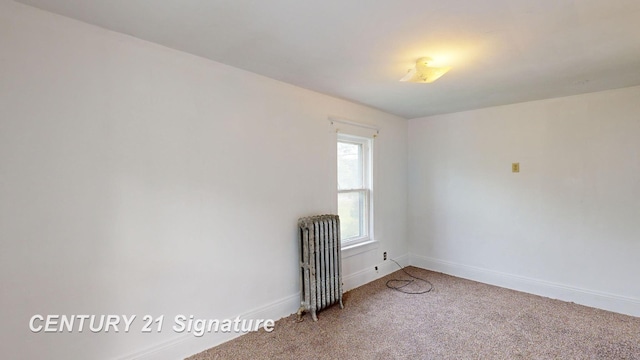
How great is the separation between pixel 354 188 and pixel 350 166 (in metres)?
0.29

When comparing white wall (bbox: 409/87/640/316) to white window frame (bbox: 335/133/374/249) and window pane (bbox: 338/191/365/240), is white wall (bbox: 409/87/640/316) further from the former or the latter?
window pane (bbox: 338/191/365/240)

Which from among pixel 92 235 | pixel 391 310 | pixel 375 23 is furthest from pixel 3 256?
pixel 391 310

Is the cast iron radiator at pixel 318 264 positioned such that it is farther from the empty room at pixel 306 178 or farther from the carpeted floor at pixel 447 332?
the carpeted floor at pixel 447 332

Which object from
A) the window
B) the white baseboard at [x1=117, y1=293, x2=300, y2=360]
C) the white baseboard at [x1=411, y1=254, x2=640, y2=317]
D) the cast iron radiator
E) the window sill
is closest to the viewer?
the white baseboard at [x1=117, y1=293, x2=300, y2=360]

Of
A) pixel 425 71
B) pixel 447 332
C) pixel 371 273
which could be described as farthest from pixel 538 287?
pixel 425 71

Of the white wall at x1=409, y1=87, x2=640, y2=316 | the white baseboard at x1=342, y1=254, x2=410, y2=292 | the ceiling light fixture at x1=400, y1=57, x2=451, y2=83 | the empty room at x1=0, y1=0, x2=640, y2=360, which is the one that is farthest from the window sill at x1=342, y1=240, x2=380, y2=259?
the ceiling light fixture at x1=400, y1=57, x2=451, y2=83

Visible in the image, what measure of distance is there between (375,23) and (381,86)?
1230mm

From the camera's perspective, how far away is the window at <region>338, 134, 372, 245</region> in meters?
3.60

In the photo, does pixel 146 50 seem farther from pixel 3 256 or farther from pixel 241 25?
pixel 3 256

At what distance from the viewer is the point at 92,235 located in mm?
1803

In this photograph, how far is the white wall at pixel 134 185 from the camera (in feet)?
5.26

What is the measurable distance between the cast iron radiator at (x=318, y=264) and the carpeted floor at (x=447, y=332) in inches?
5.8

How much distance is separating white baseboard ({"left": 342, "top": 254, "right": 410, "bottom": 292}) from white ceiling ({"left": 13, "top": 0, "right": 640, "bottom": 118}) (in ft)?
7.32

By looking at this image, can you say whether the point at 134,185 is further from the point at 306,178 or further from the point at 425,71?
the point at 425,71
